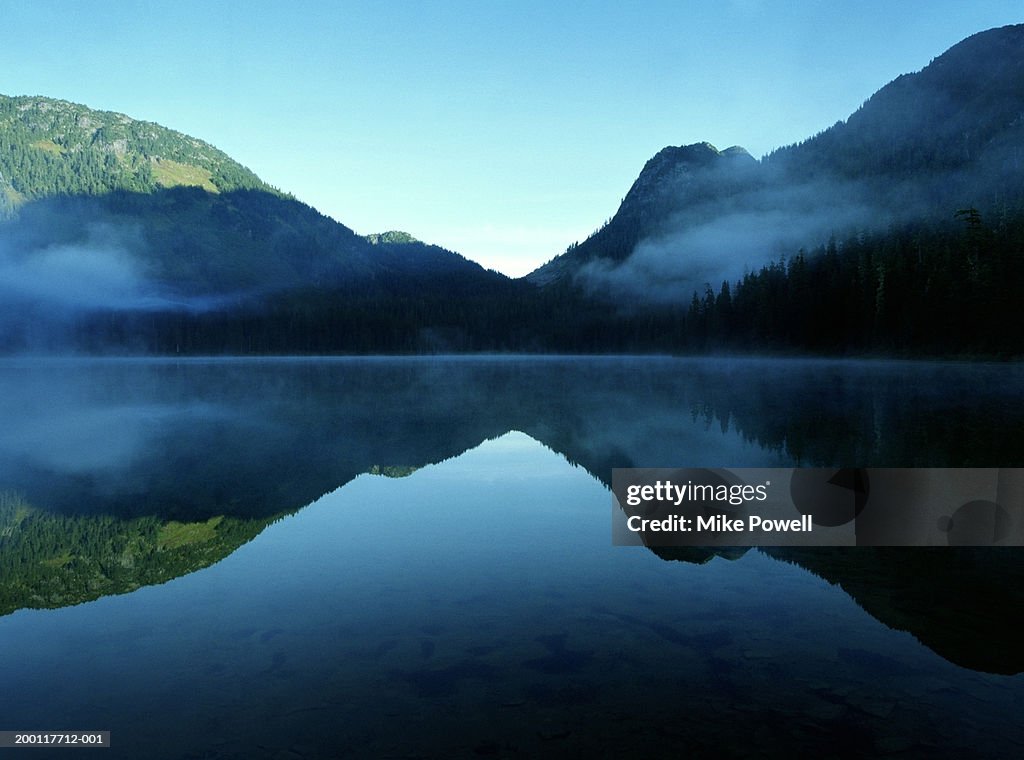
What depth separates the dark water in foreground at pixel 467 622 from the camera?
806cm

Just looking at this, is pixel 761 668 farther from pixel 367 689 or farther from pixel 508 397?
pixel 508 397

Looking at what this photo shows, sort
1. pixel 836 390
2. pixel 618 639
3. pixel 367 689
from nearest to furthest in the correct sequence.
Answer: pixel 367 689 → pixel 618 639 → pixel 836 390

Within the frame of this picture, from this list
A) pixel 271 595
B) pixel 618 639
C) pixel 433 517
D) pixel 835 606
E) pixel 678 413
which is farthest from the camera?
pixel 678 413

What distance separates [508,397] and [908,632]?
50258 mm

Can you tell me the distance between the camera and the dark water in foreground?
806 centimetres

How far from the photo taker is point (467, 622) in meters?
11.5

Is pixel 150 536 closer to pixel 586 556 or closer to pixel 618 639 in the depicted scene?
pixel 586 556

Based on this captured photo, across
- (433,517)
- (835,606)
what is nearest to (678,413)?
(433,517)

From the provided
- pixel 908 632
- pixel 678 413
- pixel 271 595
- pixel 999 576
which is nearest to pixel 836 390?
Result: pixel 678 413

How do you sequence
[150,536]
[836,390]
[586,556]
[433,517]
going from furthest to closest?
[836,390] → [433,517] → [150,536] → [586,556]

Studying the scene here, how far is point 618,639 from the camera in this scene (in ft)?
35.3

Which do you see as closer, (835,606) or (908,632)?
(908,632)

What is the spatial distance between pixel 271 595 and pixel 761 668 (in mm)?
Result: 9708

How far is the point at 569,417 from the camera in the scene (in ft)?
141
